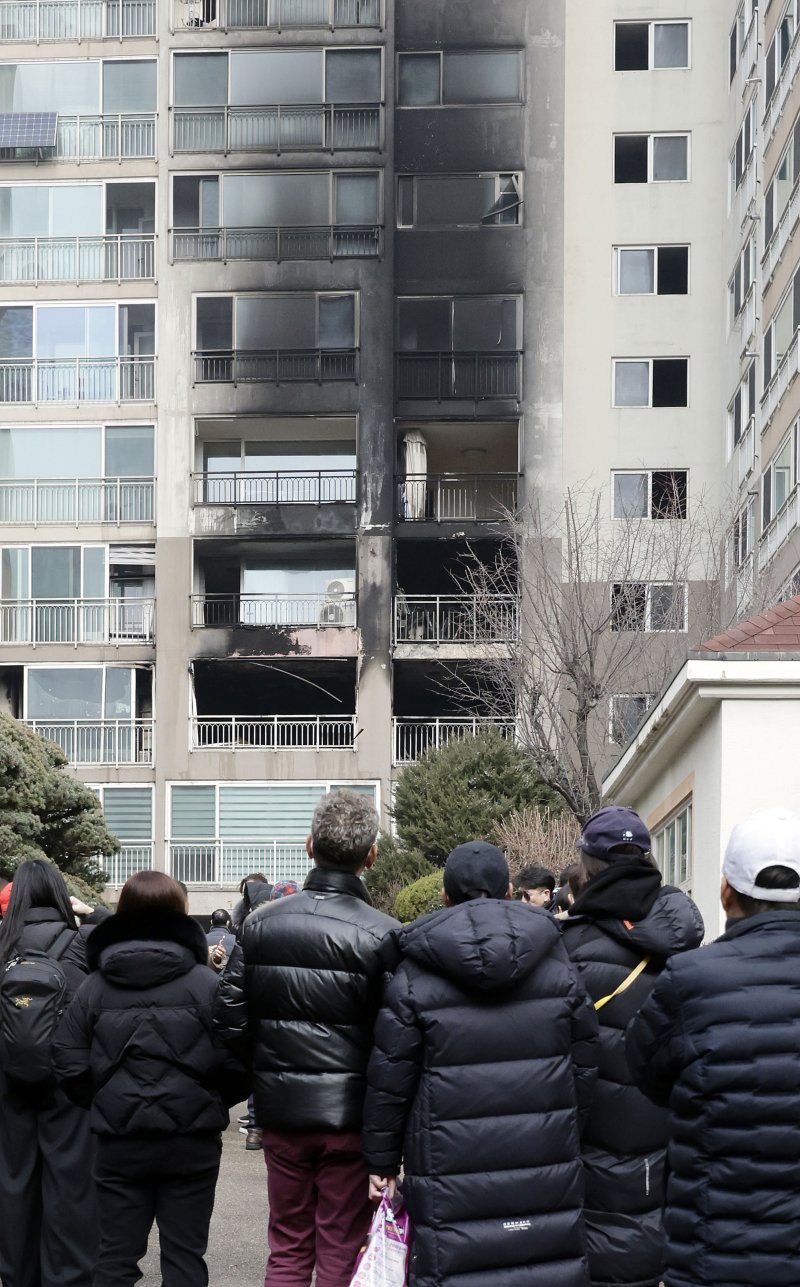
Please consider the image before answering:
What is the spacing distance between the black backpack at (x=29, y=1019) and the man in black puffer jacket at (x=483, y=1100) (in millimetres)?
1939

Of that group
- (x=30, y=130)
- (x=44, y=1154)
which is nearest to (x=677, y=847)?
(x=44, y=1154)

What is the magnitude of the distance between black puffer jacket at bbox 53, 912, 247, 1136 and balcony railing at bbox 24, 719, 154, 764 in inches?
1482

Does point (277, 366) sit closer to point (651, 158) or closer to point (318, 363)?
point (318, 363)

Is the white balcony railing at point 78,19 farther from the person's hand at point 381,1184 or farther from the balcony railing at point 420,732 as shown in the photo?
the person's hand at point 381,1184

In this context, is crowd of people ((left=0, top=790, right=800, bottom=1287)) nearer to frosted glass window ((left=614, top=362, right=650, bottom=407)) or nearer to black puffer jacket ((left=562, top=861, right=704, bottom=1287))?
black puffer jacket ((left=562, top=861, right=704, bottom=1287))

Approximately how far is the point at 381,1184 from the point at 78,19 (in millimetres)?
44615

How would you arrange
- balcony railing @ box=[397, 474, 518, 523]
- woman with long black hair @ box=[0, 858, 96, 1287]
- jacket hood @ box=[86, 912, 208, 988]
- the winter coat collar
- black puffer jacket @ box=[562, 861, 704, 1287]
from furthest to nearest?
balcony railing @ box=[397, 474, 518, 523], woman with long black hair @ box=[0, 858, 96, 1287], jacket hood @ box=[86, 912, 208, 988], the winter coat collar, black puffer jacket @ box=[562, 861, 704, 1287]

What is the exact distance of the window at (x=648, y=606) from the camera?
112ft

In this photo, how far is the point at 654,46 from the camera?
44688 millimetres

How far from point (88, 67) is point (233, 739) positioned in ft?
57.2

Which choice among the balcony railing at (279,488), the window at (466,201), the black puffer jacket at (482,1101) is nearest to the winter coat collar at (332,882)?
the black puffer jacket at (482,1101)

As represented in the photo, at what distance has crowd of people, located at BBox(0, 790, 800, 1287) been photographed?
4.80m

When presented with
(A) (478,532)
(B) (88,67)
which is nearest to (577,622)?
(A) (478,532)

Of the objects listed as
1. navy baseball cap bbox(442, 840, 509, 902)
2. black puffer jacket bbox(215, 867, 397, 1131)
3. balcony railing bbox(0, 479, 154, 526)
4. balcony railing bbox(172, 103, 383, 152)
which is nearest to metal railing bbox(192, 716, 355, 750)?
balcony railing bbox(0, 479, 154, 526)
